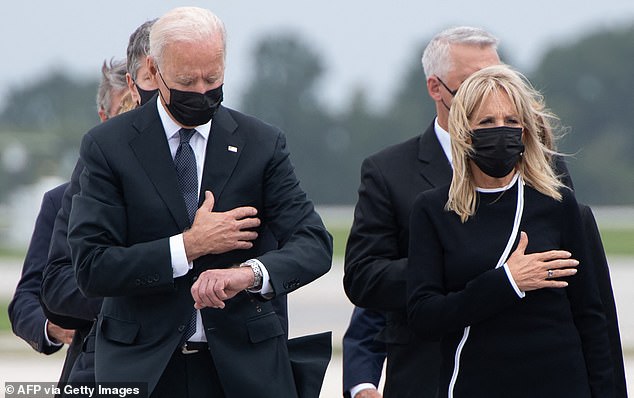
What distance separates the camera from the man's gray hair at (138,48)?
5.15m

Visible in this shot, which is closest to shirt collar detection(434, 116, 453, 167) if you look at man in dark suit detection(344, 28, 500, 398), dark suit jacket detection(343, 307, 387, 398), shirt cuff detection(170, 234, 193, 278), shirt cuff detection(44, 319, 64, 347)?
man in dark suit detection(344, 28, 500, 398)

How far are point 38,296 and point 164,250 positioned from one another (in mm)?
1627

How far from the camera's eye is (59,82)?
112 m

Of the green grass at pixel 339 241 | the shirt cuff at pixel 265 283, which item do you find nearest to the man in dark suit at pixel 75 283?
the shirt cuff at pixel 265 283

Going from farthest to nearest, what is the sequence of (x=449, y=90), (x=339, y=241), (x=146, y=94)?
1. (x=339, y=241)
2. (x=449, y=90)
3. (x=146, y=94)

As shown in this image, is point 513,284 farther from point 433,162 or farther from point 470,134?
point 433,162

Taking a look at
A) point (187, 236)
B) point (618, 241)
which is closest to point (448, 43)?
point (187, 236)

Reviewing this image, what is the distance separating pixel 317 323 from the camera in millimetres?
15625

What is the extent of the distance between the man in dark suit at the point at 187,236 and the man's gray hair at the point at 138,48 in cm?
68

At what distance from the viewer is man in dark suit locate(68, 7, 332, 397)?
425 centimetres

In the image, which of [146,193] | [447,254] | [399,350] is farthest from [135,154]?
[399,350]

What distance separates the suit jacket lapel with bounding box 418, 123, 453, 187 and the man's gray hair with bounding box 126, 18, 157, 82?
1182mm

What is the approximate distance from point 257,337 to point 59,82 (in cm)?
11064

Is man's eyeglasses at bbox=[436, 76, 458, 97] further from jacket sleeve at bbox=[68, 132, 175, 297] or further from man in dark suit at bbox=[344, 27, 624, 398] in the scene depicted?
jacket sleeve at bbox=[68, 132, 175, 297]
